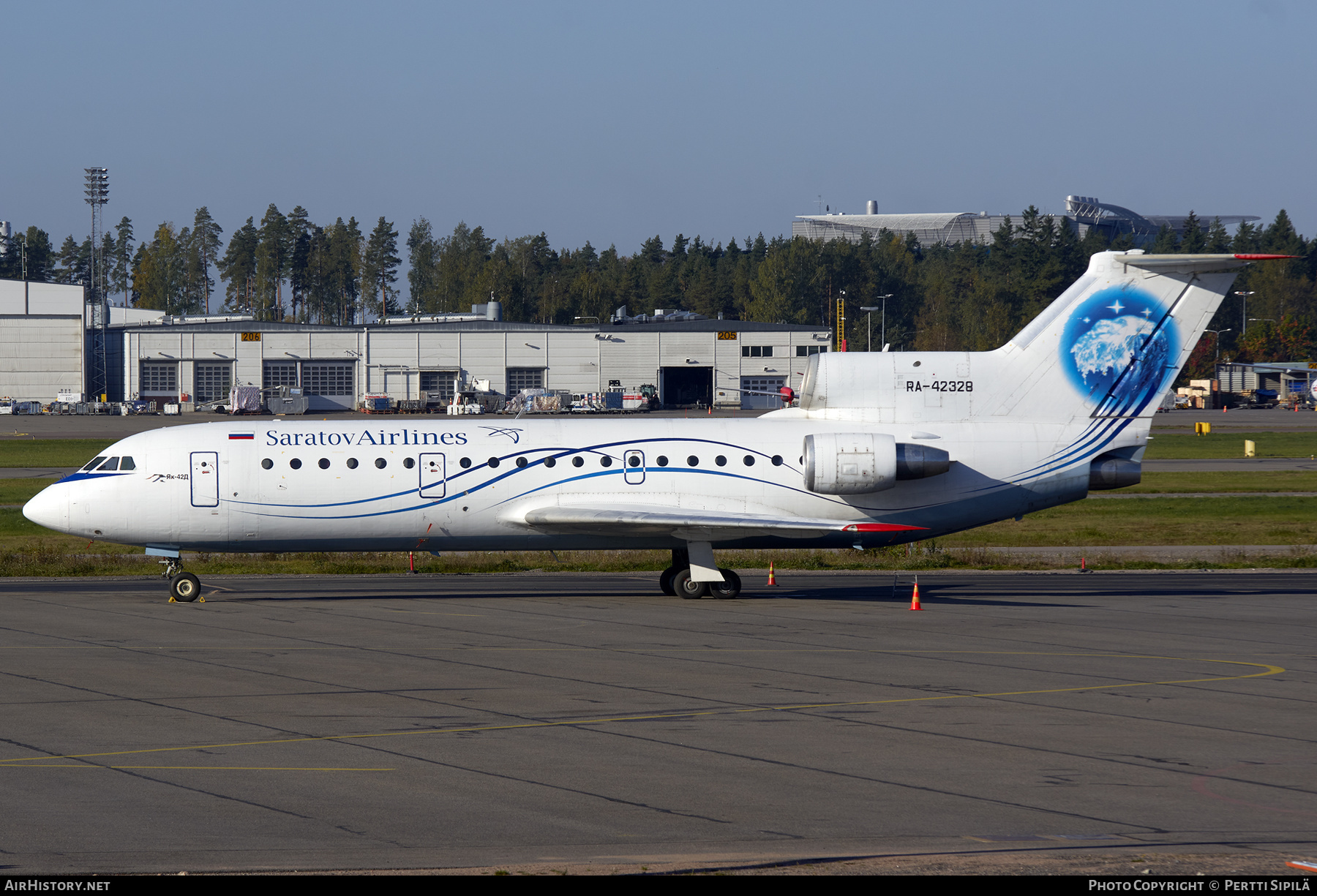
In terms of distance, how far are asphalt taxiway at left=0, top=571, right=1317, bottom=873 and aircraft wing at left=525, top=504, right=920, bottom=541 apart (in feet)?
5.15

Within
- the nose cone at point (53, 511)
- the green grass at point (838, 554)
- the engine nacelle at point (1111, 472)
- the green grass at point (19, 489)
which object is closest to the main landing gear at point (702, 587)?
the green grass at point (838, 554)

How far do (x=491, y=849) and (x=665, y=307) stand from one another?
189m

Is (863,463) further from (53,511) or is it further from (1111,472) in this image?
(53,511)

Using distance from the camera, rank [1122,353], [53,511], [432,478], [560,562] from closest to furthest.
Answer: [53,511] < [432,478] < [1122,353] < [560,562]

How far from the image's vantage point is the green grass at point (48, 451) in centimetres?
6650

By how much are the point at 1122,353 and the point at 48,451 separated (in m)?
67.2

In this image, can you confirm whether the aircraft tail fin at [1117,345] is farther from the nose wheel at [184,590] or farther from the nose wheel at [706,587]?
the nose wheel at [184,590]

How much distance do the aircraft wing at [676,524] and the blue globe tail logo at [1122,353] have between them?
5.48 metres

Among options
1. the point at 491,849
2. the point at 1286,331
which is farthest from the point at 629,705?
the point at 1286,331

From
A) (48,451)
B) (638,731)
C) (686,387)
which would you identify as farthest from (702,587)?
(686,387)

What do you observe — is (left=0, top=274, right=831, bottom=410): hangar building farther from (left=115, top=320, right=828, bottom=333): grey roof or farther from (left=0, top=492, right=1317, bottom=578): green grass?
(left=0, top=492, right=1317, bottom=578): green grass

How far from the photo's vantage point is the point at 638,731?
47.9 ft

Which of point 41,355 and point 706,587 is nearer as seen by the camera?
point 706,587

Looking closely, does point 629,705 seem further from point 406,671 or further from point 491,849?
point 491,849
